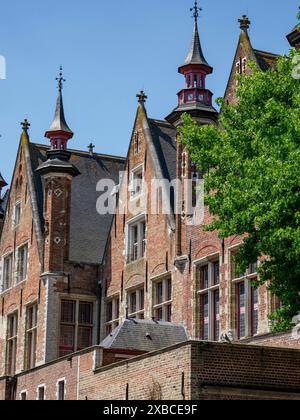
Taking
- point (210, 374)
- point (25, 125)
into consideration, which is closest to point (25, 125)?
point (25, 125)

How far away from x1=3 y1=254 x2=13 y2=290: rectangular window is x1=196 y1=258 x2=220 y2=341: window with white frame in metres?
13.8

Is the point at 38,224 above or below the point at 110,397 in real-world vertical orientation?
above

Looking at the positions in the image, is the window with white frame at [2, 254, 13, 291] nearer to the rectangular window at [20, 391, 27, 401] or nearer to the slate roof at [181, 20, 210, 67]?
the rectangular window at [20, 391, 27, 401]

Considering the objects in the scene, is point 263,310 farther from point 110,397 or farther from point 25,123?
point 25,123

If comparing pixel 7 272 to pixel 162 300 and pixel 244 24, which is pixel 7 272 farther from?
pixel 244 24

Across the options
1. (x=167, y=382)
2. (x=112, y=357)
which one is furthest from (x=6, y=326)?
(x=167, y=382)

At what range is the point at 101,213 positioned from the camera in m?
45.8

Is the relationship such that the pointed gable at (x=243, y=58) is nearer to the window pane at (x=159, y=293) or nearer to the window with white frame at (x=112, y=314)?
the window pane at (x=159, y=293)

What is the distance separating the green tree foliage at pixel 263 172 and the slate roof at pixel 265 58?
8.49 metres

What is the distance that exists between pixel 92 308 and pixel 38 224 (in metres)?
4.26

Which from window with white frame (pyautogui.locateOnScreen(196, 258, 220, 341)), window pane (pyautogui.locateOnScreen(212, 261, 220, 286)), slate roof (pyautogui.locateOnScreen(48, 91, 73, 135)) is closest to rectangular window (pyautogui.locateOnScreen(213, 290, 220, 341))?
window with white frame (pyautogui.locateOnScreen(196, 258, 220, 341))

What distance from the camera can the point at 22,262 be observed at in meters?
46.4

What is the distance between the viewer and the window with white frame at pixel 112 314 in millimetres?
41750

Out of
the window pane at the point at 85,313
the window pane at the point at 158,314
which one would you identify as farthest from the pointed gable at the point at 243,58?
the window pane at the point at 85,313
